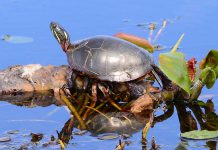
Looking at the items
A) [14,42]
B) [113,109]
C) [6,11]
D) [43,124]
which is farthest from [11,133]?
[6,11]

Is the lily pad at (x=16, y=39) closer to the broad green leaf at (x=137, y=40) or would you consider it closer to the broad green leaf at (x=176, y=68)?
the broad green leaf at (x=137, y=40)

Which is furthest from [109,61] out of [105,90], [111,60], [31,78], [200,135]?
[200,135]

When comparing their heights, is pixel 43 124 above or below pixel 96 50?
below

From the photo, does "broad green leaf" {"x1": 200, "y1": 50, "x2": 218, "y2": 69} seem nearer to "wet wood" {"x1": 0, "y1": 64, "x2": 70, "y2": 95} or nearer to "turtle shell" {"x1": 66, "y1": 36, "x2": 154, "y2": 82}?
"turtle shell" {"x1": 66, "y1": 36, "x2": 154, "y2": 82}

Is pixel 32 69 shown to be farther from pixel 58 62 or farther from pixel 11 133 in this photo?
pixel 11 133

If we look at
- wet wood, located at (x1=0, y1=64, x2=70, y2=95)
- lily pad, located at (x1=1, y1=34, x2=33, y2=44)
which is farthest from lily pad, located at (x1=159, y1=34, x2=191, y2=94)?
lily pad, located at (x1=1, y1=34, x2=33, y2=44)

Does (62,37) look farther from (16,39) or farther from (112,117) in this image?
(16,39)
